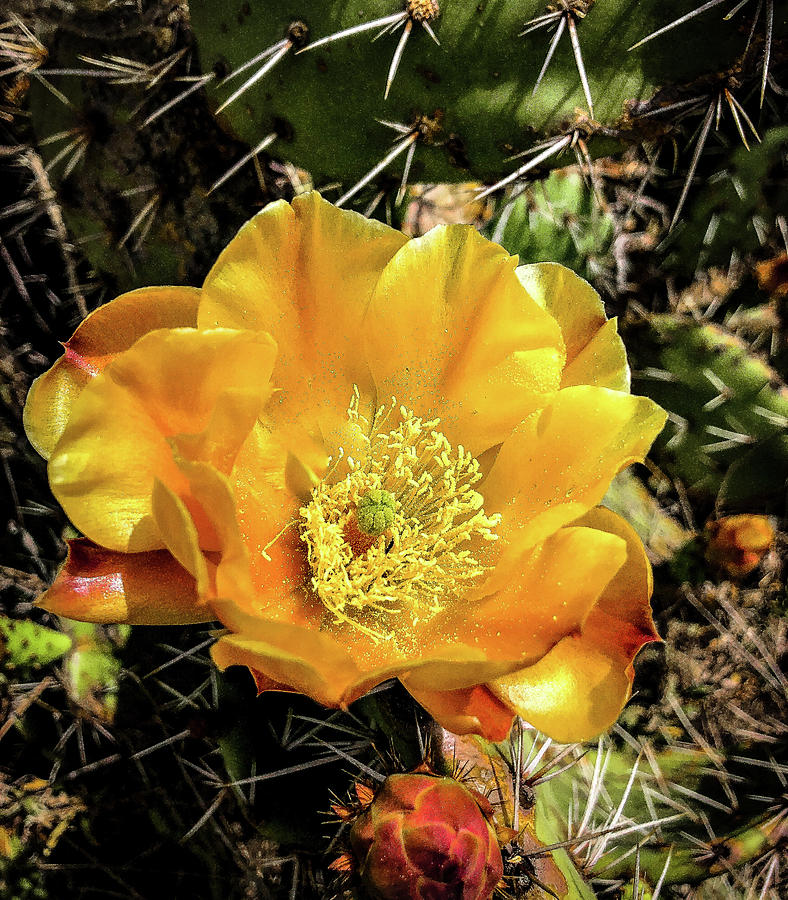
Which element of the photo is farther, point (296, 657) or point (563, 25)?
point (563, 25)

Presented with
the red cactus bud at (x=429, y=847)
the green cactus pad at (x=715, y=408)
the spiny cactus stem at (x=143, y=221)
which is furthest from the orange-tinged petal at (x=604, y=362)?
the spiny cactus stem at (x=143, y=221)

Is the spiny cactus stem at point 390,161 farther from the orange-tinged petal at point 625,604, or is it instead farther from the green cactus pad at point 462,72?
the orange-tinged petal at point 625,604

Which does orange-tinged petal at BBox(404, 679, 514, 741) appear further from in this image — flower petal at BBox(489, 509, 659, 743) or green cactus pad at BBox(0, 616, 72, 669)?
green cactus pad at BBox(0, 616, 72, 669)

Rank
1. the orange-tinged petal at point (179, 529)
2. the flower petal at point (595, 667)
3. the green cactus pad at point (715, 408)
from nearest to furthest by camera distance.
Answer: the orange-tinged petal at point (179, 529)
the flower petal at point (595, 667)
the green cactus pad at point (715, 408)

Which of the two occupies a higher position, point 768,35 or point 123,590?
point 768,35

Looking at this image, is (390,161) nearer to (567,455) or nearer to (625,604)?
(567,455)

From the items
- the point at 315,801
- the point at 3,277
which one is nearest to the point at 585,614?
the point at 315,801

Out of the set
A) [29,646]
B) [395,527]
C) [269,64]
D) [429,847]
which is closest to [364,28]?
[269,64]
